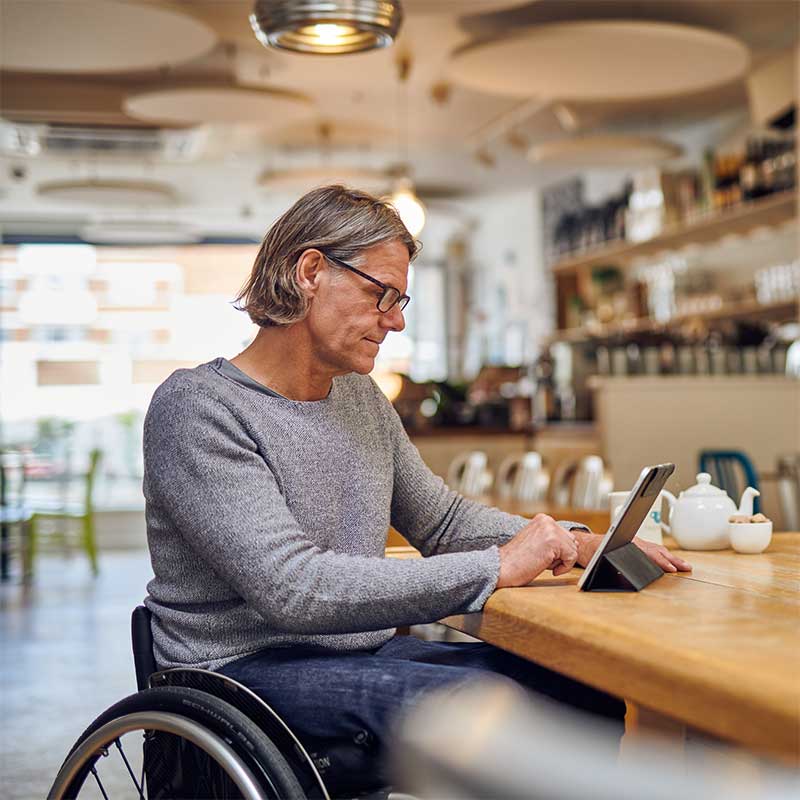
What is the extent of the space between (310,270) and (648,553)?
740 mm

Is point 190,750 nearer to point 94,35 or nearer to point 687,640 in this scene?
point 687,640

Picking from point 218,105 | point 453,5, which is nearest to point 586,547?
point 453,5

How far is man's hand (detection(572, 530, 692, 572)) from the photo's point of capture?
1.96m

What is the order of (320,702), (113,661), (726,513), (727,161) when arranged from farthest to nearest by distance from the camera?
1. (727,161)
2. (113,661)
3. (726,513)
4. (320,702)

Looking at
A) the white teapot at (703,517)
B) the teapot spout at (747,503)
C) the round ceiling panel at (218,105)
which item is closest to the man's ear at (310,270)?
the white teapot at (703,517)

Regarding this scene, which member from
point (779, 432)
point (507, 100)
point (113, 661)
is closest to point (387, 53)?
point (507, 100)

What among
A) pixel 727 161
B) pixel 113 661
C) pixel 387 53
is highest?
pixel 387 53

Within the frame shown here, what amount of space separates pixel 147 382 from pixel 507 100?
6.17 m

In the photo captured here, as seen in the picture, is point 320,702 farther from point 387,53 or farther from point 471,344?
point 471,344

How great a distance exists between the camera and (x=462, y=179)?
452 inches

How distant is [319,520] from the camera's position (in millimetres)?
1892

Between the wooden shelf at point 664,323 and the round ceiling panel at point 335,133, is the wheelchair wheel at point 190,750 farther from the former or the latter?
the round ceiling panel at point 335,133

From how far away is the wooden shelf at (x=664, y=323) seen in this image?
778cm

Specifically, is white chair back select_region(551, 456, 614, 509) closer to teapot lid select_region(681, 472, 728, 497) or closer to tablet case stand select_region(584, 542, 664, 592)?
teapot lid select_region(681, 472, 728, 497)
